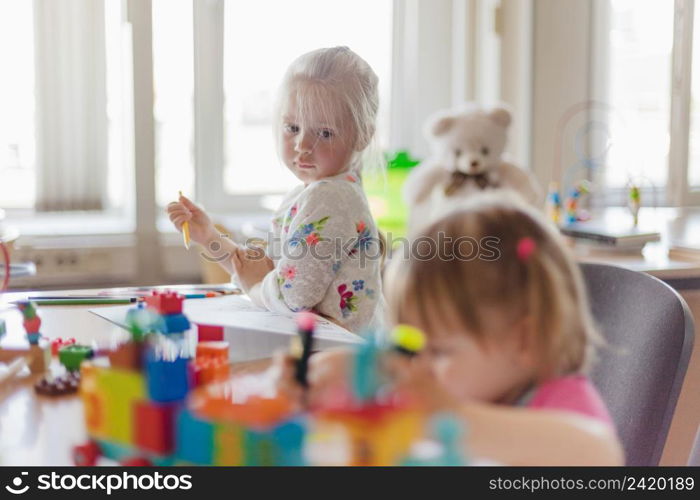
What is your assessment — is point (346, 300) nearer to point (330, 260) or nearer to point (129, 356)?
point (330, 260)

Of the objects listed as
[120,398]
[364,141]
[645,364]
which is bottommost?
[645,364]

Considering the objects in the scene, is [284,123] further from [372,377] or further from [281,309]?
[372,377]

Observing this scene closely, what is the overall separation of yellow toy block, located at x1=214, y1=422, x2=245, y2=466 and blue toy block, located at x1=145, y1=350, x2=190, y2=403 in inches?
1.3

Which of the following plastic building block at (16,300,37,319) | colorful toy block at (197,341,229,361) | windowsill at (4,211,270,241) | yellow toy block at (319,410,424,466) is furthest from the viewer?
windowsill at (4,211,270,241)

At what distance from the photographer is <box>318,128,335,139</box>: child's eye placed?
1.13 meters

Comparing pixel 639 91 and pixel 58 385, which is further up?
pixel 639 91

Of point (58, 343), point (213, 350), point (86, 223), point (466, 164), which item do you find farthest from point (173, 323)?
point (86, 223)

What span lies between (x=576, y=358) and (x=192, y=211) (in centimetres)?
65

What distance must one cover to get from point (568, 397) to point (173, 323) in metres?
0.30

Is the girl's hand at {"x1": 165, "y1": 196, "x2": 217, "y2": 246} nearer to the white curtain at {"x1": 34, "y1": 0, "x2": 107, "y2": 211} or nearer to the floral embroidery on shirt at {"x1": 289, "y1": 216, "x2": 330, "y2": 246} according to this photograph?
the floral embroidery on shirt at {"x1": 289, "y1": 216, "x2": 330, "y2": 246}

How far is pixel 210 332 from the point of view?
815 mm

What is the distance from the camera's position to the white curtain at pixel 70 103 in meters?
2.40

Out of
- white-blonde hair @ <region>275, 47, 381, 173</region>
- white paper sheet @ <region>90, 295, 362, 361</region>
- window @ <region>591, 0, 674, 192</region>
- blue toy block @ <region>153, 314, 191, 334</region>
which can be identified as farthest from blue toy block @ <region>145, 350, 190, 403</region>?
window @ <region>591, 0, 674, 192</region>

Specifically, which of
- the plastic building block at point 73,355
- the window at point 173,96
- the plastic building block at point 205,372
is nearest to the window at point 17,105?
the window at point 173,96
